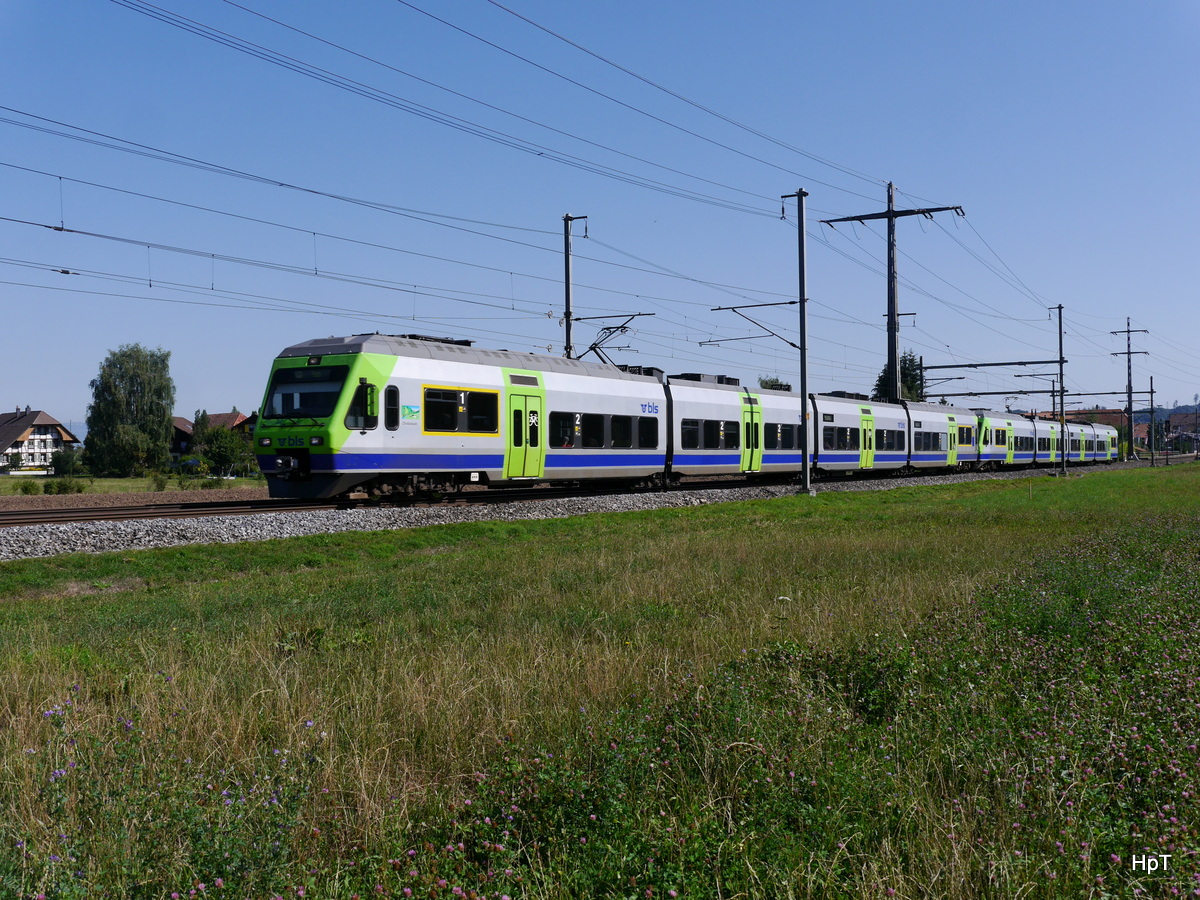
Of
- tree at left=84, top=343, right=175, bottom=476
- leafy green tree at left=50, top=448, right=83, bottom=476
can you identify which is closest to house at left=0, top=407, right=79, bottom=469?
tree at left=84, top=343, right=175, bottom=476

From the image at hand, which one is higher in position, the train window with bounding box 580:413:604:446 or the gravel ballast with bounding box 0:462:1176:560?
the train window with bounding box 580:413:604:446

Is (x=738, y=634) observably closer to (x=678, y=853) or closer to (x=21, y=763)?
(x=678, y=853)

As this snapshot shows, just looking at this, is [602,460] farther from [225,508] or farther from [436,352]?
[225,508]

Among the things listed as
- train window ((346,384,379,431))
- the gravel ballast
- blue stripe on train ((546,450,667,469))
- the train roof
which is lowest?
the gravel ballast

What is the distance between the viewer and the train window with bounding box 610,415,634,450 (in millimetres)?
28203

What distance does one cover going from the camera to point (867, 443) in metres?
43.4

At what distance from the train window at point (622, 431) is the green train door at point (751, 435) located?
7111 mm

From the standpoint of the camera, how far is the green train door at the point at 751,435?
34750 millimetres

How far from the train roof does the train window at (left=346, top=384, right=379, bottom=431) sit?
828 millimetres

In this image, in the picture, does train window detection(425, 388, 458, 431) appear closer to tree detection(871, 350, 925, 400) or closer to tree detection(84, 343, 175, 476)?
tree detection(84, 343, 175, 476)

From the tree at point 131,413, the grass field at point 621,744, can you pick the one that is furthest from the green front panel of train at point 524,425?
the tree at point 131,413

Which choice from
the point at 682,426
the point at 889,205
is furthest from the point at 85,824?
the point at 889,205

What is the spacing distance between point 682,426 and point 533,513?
34.0ft

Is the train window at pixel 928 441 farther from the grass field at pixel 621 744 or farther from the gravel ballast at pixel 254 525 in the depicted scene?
the grass field at pixel 621 744
